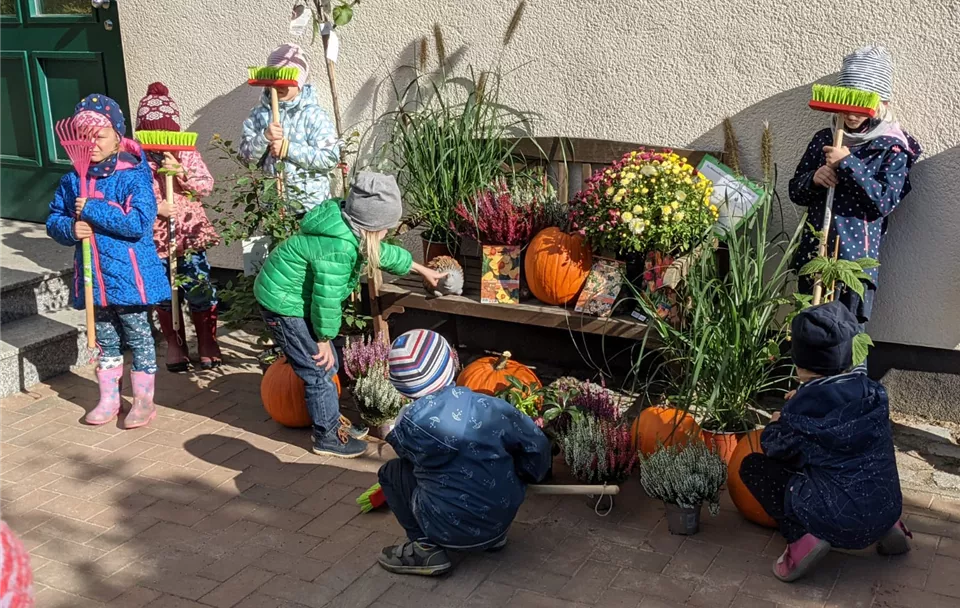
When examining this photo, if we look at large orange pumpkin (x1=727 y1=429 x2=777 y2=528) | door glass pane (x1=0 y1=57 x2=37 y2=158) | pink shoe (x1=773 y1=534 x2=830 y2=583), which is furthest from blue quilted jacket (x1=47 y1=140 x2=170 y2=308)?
pink shoe (x1=773 y1=534 x2=830 y2=583)

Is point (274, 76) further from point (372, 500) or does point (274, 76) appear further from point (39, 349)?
point (372, 500)

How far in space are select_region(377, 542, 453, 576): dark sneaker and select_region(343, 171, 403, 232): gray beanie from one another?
147 cm

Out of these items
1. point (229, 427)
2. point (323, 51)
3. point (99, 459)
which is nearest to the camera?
point (99, 459)

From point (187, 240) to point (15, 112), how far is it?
9.58 ft

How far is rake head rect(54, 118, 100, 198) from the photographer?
5.05m

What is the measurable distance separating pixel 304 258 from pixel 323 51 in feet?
7.45

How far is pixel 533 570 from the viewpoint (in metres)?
3.88

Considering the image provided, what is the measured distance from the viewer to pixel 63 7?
7465mm

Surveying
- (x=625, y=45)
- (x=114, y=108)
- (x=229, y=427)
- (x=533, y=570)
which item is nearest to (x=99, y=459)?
(x=229, y=427)

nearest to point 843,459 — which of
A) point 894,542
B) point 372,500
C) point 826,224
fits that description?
point 894,542

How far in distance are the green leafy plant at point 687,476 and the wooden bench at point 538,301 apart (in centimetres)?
100

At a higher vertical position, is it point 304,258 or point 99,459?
point 304,258

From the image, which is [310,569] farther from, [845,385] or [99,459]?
[845,385]

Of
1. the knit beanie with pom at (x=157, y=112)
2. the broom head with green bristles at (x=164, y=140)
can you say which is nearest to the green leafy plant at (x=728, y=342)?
the broom head with green bristles at (x=164, y=140)
